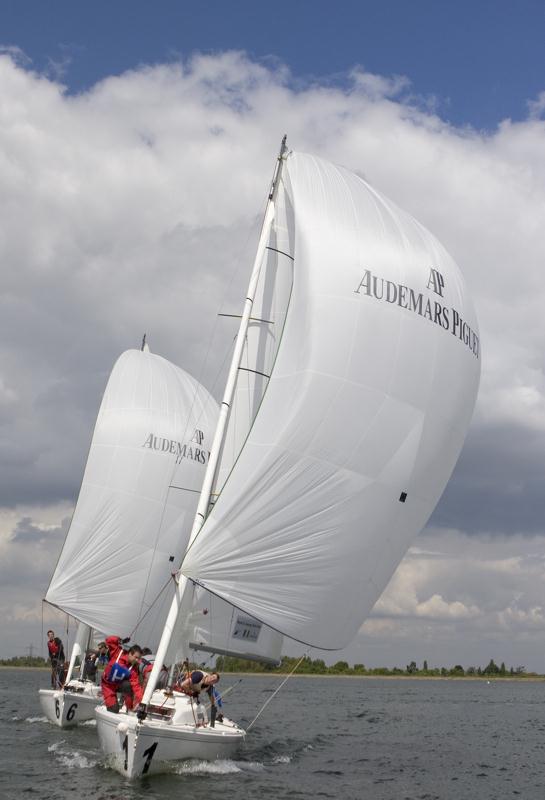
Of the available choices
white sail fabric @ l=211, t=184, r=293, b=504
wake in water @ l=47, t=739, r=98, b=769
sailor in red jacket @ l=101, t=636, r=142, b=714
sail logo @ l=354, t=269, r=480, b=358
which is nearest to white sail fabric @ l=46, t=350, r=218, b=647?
wake in water @ l=47, t=739, r=98, b=769

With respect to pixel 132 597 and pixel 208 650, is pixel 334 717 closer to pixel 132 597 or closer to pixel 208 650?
pixel 132 597

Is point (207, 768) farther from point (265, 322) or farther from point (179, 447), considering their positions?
point (179, 447)

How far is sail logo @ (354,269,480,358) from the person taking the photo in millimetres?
18484

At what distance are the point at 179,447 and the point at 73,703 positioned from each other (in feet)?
27.9

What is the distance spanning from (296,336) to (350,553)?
14.1 feet

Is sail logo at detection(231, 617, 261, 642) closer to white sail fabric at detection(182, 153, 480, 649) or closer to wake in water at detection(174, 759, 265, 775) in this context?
wake in water at detection(174, 759, 265, 775)

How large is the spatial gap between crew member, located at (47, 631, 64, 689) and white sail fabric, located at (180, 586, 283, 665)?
944 centimetres

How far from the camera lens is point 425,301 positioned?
62.3 feet

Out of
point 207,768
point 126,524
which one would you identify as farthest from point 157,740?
point 126,524

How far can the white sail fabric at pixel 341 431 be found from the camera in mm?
17500

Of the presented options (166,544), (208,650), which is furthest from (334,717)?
(208,650)

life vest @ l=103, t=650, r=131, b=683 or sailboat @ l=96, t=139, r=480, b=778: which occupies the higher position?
sailboat @ l=96, t=139, r=480, b=778

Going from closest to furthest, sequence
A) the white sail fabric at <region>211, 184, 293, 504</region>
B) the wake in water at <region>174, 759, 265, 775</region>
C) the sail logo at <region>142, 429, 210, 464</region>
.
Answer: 1. the wake in water at <region>174, 759, 265, 775</region>
2. the white sail fabric at <region>211, 184, 293, 504</region>
3. the sail logo at <region>142, 429, 210, 464</region>

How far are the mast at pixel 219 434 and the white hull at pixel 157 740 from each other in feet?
1.20
